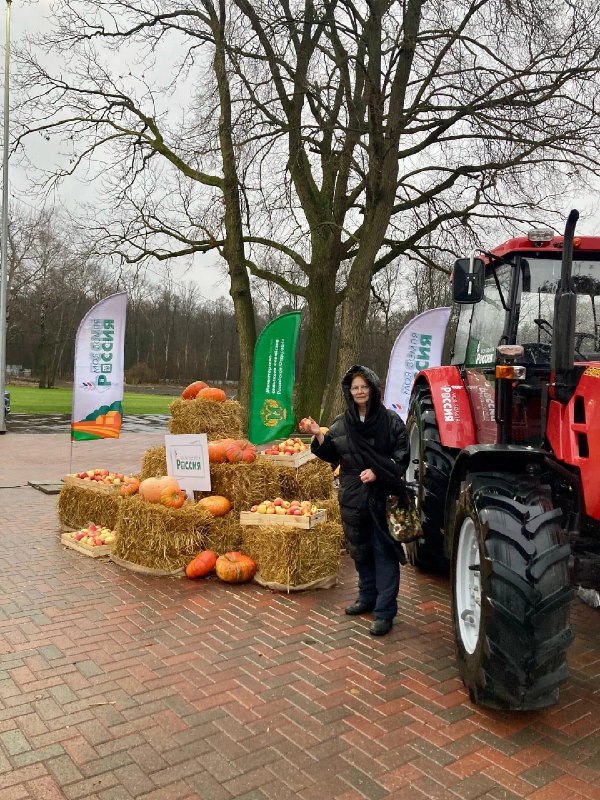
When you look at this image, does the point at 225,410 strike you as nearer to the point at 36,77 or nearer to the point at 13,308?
the point at 36,77

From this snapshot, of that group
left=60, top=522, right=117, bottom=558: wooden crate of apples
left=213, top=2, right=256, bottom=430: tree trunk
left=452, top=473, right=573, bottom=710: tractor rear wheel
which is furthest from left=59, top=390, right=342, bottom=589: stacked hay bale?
left=213, top=2, right=256, bottom=430: tree trunk

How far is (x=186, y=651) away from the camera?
4105 millimetres

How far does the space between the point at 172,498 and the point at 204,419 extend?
1219 millimetres

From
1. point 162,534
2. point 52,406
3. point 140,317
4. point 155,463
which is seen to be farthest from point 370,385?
point 140,317

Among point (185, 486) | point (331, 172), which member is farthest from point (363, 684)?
point (331, 172)

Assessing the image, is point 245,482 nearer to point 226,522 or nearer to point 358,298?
point 226,522

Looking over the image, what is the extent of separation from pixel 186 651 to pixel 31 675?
90 centimetres

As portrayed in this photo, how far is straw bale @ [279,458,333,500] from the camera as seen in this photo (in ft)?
21.3

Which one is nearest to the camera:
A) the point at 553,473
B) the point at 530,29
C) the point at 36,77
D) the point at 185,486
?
the point at 553,473

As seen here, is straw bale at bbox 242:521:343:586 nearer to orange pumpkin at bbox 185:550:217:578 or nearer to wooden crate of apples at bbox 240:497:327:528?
wooden crate of apples at bbox 240:497:327:528

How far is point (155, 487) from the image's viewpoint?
19.9 ft

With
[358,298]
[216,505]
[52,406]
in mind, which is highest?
[358,298]

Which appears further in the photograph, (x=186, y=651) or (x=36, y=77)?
(x=36, y=77)

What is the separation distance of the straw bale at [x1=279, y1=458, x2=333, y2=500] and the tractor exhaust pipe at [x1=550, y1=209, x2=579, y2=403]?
357cm
